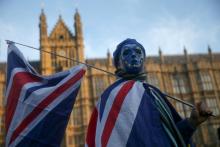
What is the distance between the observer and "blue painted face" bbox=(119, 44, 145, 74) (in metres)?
3.09

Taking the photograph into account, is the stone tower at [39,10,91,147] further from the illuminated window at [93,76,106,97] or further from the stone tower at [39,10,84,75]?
the illuminated window at [93,76,106,97]

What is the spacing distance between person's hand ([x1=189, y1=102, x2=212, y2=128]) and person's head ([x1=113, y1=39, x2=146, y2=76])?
25.5 inches

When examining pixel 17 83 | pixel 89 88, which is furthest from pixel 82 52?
pixel 17 83

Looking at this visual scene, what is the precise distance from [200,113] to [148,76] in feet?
106

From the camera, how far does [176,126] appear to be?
2.86 meters

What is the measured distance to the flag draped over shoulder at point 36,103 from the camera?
3.55 metres

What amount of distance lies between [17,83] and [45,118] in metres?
0.69

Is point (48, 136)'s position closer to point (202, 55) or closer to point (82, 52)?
point (82, 52)

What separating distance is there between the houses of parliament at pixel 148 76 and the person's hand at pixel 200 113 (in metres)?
29.0

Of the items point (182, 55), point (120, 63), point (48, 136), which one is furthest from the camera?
point (182, 55)

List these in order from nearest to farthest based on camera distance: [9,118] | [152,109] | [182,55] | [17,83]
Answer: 1. [152,109]
2. [9,118]
3. [17,83]
4. [182,55]

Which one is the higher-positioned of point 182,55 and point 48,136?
point 182,55

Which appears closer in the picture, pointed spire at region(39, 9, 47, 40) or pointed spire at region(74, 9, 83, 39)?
pointed spire at region(39, 9, 47, 40)

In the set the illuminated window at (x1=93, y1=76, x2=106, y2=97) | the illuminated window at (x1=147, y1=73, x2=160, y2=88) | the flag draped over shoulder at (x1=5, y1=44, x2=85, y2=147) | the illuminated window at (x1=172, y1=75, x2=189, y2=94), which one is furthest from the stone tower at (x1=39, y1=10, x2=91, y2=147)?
the flag draped over shoulder at (x1=5, y1=44, x2=85, y2=147)
